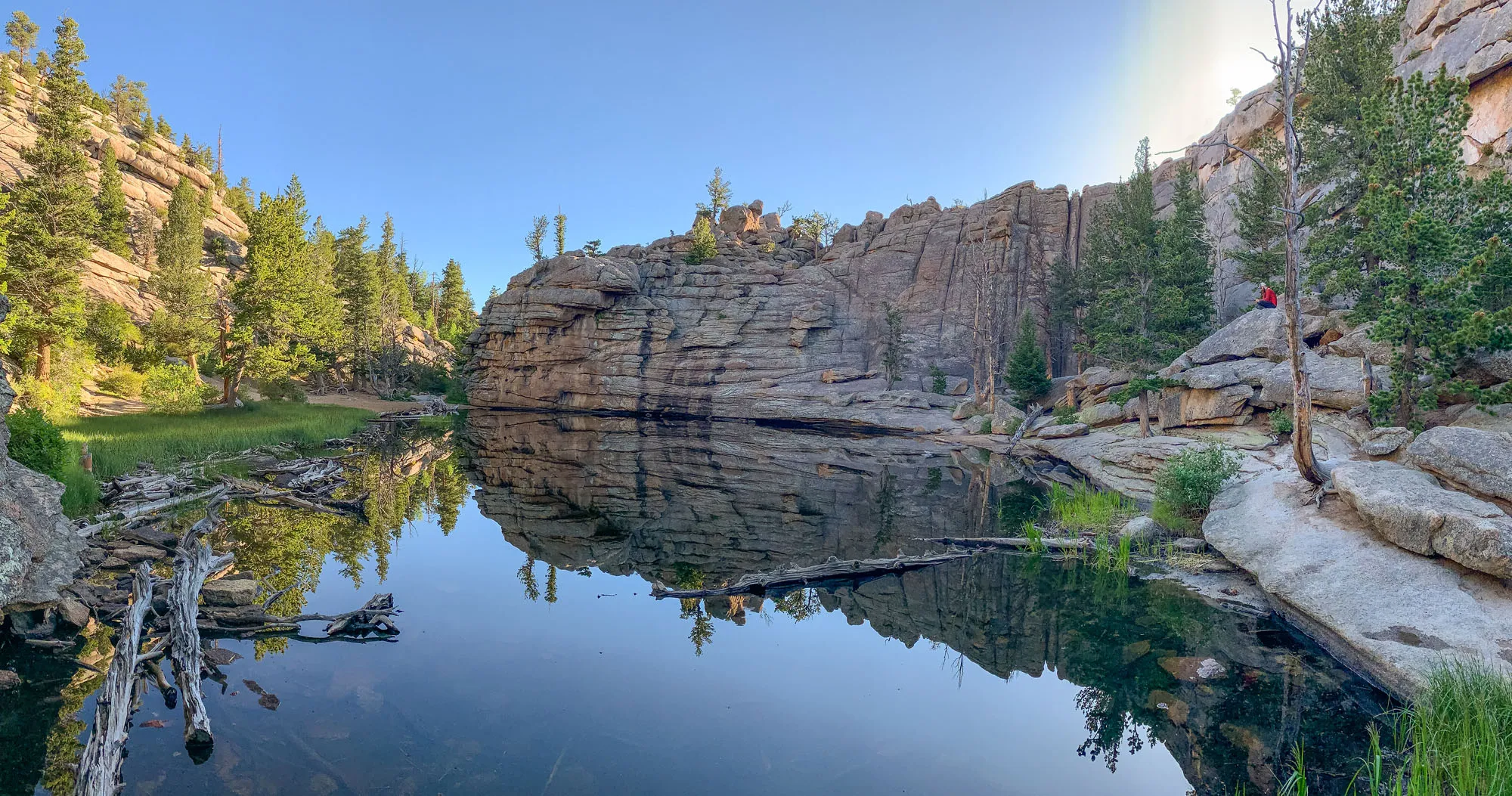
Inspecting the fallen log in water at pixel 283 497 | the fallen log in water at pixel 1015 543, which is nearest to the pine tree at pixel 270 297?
the fallen log in water at pixel 283 497

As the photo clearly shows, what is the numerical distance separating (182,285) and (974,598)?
53.6m

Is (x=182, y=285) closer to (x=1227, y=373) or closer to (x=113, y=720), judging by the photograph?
(x=113, y=720)

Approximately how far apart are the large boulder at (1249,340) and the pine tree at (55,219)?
4974 cm

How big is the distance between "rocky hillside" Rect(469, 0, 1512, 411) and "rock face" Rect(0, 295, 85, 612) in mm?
45968

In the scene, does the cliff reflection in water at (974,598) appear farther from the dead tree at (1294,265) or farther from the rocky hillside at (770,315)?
the rocky hillside at (770,315)

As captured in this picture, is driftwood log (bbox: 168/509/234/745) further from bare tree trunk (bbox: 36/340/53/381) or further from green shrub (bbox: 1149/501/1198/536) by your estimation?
bare tree trunk (bbox: 36/340/53/381)

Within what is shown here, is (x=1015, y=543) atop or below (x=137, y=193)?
below

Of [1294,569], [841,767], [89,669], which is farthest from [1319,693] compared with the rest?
[89,669]

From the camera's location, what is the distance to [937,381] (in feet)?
180

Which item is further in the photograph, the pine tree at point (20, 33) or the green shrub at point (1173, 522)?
the pine tree at point (20, 33)

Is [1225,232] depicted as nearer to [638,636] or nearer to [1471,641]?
[1471,641]

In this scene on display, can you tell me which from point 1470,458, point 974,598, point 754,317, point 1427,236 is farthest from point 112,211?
point 1427,236

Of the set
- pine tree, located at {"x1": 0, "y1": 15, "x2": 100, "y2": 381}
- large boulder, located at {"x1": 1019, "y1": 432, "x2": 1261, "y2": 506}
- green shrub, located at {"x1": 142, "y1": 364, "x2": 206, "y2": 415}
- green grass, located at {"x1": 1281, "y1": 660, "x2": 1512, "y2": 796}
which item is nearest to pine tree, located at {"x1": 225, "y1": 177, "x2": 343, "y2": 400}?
green shrub, located at {"x1": 142, "y1": 364, "x2": 206, "y2": 415}

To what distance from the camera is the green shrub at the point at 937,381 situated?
54594 mm
